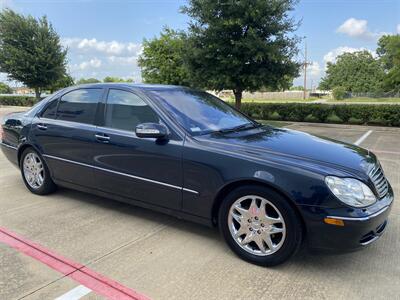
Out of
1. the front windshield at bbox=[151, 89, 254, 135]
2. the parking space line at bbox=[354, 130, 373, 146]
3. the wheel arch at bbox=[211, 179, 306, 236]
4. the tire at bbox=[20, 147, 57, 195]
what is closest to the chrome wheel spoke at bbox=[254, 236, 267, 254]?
the wheel arch at bbox=[211, 179, 306, 236]

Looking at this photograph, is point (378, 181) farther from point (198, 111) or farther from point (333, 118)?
point (333, 118)

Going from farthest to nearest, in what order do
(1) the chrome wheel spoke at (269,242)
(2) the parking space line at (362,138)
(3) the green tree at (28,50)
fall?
1. (3) the green tree at (28,50)
2. (2) the parking space line at (362,138)
3. (1) the chrome wheel spoke at (269,242)

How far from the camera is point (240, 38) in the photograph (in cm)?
1233

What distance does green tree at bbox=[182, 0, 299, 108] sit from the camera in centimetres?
1188

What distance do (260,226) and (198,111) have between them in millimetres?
1498

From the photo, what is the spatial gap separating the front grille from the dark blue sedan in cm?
2

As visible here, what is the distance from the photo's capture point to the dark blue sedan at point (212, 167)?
276 centimetres

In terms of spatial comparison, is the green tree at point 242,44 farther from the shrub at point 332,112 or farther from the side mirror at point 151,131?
the side mirror at point 151,131

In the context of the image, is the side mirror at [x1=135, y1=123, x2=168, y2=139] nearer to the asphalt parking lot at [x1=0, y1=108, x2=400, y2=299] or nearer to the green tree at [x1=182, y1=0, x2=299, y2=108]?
the asphalt parking lot at [x1=0, y1=108, x2=400, y2=299]

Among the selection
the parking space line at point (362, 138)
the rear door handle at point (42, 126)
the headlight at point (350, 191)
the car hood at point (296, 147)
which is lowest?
the parking space line at point (362, 138)

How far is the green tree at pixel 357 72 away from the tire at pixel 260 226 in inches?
2917

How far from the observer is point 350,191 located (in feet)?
8.93

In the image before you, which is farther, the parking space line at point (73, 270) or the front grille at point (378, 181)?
the front grille at point (378, 181)

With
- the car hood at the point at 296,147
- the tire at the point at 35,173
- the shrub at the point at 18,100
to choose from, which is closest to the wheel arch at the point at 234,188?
the car hood at the point at 296,147
